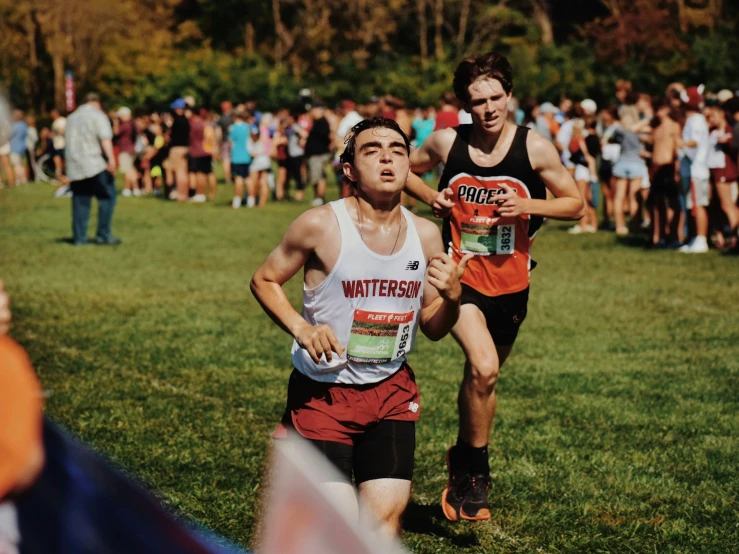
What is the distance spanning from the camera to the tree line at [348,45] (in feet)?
146

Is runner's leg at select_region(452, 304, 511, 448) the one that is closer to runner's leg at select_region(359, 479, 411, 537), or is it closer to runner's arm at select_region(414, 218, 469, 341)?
runner's arm at select_region(414, 218, 469, 341)

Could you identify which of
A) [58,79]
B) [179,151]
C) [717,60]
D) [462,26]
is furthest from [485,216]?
[462,26]

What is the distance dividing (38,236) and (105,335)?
895 cm

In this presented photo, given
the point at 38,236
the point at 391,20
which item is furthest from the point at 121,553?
the point at 391,20

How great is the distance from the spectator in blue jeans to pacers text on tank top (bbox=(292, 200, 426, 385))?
1271 centimetres

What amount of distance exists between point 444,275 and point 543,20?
55.0m

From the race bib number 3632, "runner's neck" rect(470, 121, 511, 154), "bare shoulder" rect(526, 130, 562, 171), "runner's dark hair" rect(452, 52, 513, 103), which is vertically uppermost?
"runner's dark hair" rect(452, 52, 513, 103)

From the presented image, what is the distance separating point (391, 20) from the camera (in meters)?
60.1

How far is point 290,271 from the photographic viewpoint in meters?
4.51

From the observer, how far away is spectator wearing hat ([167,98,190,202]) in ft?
82.0

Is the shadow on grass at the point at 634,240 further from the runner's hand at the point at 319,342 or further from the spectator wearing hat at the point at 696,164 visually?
the runner's hand at the point at 319,342

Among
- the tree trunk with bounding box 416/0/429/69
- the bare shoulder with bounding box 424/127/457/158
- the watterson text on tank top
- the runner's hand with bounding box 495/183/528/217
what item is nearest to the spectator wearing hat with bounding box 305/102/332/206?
the bare shoulder with bounding box 424/127/457/158

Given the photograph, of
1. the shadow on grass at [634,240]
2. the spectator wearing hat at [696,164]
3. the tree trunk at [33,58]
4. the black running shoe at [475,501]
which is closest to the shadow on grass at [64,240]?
the shadow on grass at [634,240]

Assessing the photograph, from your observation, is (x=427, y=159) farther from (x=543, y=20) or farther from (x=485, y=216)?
(x=543, y=20)
